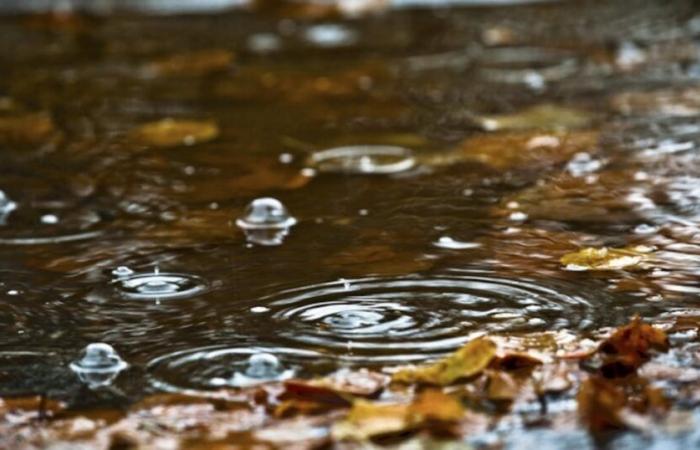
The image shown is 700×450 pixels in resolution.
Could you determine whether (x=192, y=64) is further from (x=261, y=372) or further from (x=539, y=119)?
(x=261, y=372)

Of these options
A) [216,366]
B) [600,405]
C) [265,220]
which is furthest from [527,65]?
[600,405]

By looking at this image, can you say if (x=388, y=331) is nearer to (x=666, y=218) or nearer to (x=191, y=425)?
(x=191, y=425)

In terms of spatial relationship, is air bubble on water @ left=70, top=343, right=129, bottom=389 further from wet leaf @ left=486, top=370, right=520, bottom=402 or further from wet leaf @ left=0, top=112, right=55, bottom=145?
wet leaf @ left=0, top=112, right=55, bottom=145

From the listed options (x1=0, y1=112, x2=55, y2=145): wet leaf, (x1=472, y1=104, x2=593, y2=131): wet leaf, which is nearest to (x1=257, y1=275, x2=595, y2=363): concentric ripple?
(x1=472, y1=104, x2=593, y2=131): wet leaf

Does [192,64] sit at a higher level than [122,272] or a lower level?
higher

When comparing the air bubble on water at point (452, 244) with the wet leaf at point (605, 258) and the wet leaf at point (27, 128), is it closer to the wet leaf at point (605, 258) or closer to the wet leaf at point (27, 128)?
the wet leaf at point (605, 258)

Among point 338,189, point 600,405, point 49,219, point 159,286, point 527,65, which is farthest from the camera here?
point 527,65
